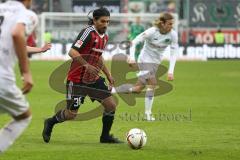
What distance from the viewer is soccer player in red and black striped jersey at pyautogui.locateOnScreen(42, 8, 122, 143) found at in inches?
468

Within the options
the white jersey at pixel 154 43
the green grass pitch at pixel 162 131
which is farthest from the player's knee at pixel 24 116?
the white jersey at pixel 154 43

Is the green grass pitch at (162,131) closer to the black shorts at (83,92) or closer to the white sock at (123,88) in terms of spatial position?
the white sock at (123,88)

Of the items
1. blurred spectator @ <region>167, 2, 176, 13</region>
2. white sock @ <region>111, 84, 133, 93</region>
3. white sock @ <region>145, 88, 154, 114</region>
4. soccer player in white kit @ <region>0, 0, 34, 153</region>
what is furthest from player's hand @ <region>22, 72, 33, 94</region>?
blurred spectator @ <region>167, 2, 176, 13</region>

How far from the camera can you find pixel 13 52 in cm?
829

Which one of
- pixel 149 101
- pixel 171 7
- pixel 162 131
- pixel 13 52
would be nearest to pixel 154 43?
pixel 149 101

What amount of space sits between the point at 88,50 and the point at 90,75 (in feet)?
1.36

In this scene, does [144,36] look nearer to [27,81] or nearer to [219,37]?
A: [27,81]

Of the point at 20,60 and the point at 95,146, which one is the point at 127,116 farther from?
the point at 20,60

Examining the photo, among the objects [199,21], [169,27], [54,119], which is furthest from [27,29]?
[199,21]

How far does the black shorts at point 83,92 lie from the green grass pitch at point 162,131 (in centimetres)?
69

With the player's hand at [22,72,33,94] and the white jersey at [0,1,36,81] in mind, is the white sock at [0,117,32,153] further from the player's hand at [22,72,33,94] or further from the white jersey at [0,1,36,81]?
the white jersey at [0,1,36,81]

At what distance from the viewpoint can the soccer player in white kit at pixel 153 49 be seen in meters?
15.6

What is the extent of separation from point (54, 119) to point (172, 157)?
8.25 feet

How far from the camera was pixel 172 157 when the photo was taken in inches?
422
